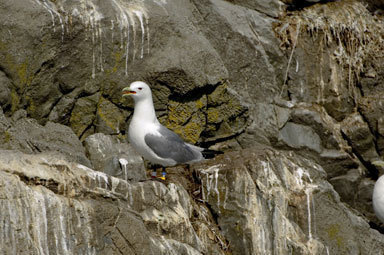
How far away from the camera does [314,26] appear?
9812 mm

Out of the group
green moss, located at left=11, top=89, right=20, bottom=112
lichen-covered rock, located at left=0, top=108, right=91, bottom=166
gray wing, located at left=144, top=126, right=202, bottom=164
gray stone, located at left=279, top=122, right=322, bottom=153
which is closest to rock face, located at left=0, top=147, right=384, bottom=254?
gray wing, located at left=144, top=126, right=202, bottom=164

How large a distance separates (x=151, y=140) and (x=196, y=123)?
173 cm

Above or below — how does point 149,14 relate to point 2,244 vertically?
above

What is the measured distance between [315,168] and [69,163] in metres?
3.20

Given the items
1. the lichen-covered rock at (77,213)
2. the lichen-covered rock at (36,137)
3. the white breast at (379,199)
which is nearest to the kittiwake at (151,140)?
the lichen-covered rock at (36,137)

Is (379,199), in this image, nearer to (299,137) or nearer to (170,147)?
(299,137)

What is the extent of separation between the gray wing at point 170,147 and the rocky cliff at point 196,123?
0.18 meters

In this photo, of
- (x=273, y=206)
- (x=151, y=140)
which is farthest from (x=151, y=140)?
(x=273, y=206)

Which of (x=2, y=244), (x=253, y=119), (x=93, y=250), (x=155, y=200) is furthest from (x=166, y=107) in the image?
(x=2, y=244)

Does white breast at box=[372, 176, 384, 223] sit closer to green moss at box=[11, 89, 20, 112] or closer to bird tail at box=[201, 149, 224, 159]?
bird tail at box=[201, 149, 224, 159]

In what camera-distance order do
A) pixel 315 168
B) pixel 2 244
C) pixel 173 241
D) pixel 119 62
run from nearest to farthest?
pixel 2 244, pixel 173 241, pixel 315 168, pixel 119 62

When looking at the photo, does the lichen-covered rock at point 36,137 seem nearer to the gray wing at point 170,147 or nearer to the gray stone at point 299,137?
the gray wing at point 170,147

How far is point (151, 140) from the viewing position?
22.1ft

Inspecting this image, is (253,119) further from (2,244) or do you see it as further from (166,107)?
(2,244)
